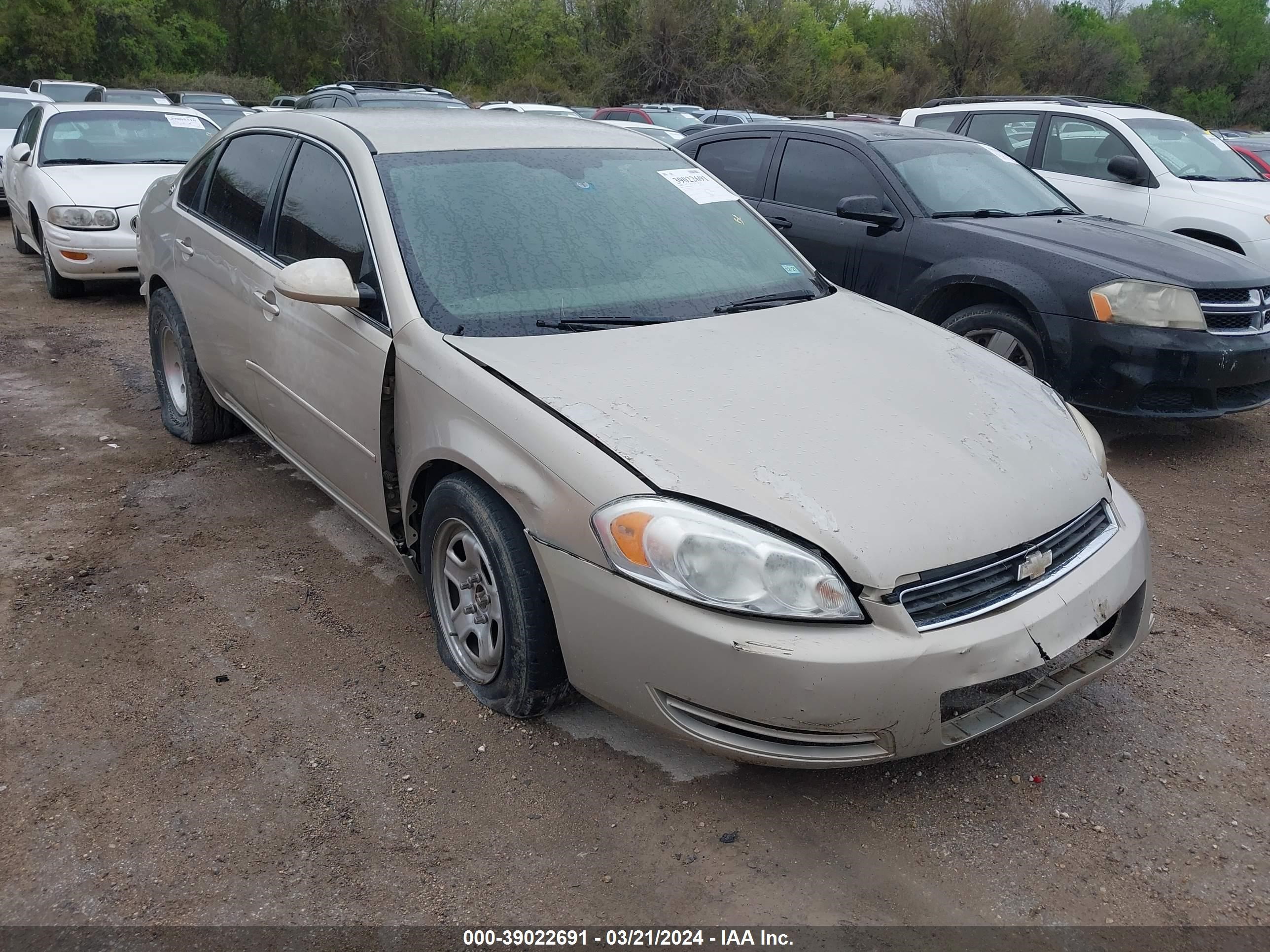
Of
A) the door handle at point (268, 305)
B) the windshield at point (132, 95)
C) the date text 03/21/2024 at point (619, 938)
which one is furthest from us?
the windshield at point (132, 95)

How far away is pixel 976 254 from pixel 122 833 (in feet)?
15.7

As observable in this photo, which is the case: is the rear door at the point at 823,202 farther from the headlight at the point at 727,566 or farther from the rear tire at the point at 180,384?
the headlight at the point at 727,566

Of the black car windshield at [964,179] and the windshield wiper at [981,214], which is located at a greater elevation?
the black car windshield at [964,179]

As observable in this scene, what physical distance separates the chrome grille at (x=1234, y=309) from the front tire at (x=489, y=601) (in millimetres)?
4096

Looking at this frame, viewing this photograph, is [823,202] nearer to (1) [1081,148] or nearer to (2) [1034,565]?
(1) [1081,148]

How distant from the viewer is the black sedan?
5145 mm

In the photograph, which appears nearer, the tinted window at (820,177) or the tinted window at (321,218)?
the tinted window at (321,218)

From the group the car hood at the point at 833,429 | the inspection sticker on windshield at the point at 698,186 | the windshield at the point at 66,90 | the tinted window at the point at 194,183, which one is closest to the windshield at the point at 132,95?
the windshield at the point at 66,90

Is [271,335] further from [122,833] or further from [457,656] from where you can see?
[122,833]

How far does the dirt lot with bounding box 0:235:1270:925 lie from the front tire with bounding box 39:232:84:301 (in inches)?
217

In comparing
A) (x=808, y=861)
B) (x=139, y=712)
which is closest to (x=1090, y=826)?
(x=808, y=861)

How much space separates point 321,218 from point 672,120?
14.6 metres

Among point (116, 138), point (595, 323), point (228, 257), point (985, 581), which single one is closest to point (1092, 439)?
point (985, 581)

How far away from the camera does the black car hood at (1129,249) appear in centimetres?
524
